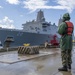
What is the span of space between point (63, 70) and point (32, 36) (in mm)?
36689

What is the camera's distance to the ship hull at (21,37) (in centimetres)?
3819

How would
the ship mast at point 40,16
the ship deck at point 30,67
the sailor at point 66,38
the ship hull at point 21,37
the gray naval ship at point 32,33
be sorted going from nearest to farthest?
the ship deck at point 30,67 < the sailor at point 66,38 < the ship hull at point 21,37 < the gray naval ship at point 32,33 < the ship mast at point 40,16

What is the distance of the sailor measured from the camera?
566cm

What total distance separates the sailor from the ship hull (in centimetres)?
3264

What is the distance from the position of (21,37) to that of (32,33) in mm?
2774

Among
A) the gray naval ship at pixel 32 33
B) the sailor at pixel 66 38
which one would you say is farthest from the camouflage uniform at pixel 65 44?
the gray naval ship at pixel 32 33

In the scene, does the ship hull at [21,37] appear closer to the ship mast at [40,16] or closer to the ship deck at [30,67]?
the ship mast at [40,16]

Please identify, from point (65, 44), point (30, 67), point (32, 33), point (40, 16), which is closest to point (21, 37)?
point (32, 33)

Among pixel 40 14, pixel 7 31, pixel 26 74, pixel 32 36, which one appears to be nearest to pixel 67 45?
pixel 26 74

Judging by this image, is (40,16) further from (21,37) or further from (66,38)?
(66,38)

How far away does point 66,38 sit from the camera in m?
5.75

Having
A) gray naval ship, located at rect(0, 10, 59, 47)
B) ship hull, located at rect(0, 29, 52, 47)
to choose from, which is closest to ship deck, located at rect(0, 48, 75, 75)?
gray naval ship, located at rect(0, 10, 59, 47)

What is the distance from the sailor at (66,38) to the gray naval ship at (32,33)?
30.6 meters

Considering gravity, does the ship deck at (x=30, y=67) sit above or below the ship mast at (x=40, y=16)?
below
